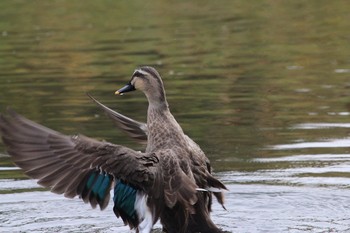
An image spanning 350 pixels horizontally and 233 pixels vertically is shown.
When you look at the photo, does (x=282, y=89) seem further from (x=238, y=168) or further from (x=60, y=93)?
(x=238, y=168)

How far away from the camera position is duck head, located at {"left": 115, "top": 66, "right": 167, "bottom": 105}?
1034cm

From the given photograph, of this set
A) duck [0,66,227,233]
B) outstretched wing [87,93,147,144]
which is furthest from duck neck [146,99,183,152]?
outstretched wing [87,93,147,144]

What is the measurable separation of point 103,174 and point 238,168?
327 centimetres

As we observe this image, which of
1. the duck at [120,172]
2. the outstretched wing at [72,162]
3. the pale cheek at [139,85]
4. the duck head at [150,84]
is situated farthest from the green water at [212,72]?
the pale cheek at [139,85]

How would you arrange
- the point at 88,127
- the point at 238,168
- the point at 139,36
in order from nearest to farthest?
1. the point at 238,168
2. the point at 88,127
3. the point at 139,36

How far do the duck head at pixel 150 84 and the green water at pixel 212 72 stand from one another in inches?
56.2

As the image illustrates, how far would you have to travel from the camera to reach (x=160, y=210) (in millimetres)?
9633

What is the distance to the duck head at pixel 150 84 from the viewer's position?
10.3 m

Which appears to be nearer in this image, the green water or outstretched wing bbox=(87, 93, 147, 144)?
outstretched wing bbox=(87, 93, 147, 144)

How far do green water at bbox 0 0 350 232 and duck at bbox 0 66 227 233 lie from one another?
749 millimetres

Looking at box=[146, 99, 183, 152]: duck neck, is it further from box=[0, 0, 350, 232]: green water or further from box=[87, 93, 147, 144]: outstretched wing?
box=[87, 93, 147, 144]: outstretched wing

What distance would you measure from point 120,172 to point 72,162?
1.60 feet

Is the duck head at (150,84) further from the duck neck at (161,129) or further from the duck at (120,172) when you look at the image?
the duck at (120,172)

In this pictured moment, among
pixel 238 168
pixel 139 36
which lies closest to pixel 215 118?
pixel 238 168
